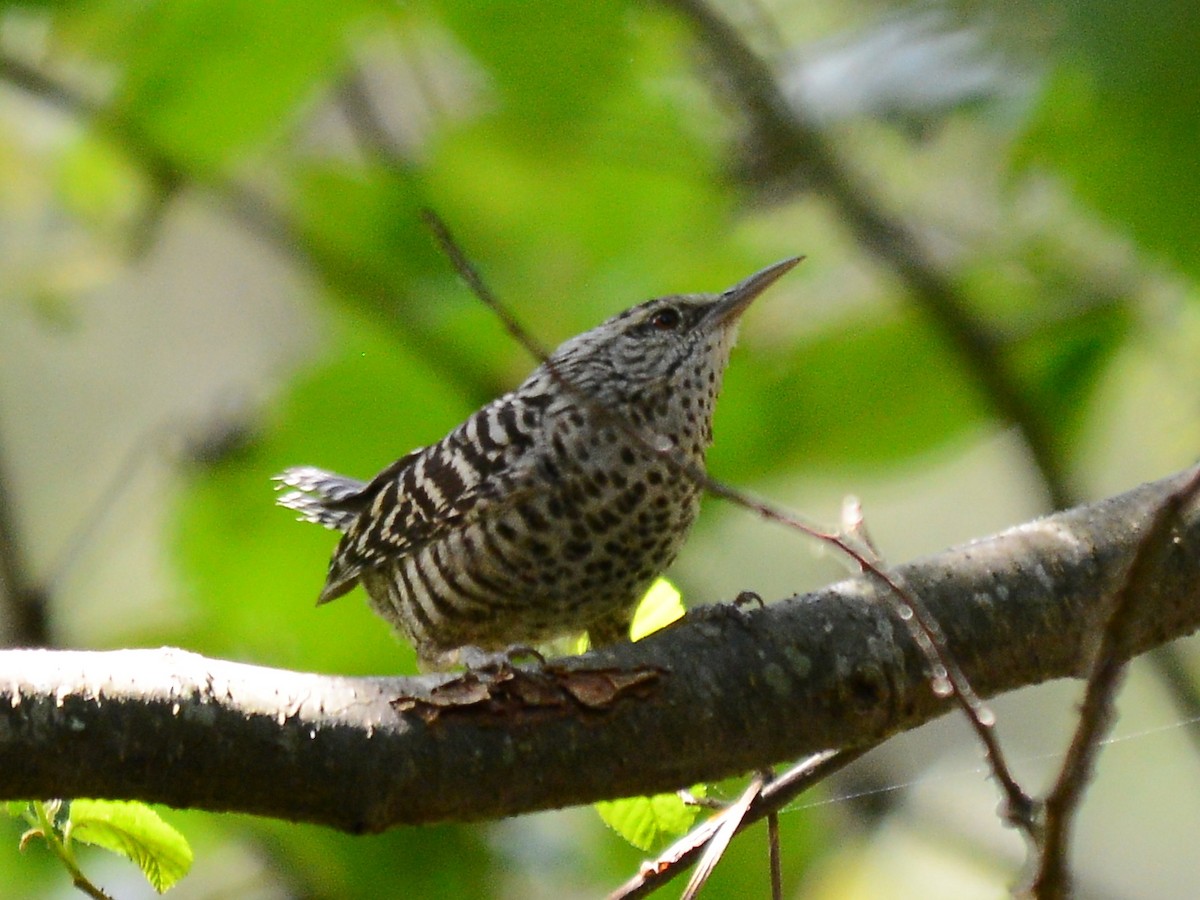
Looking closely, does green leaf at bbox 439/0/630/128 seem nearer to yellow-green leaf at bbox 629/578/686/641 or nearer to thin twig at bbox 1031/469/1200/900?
yellow-green leaf at bbox 629/578/686/641

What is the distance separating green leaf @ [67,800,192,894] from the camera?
157cm

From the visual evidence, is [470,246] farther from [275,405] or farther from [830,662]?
[830,662]

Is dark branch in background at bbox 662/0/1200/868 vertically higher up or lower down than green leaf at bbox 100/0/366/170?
lower down

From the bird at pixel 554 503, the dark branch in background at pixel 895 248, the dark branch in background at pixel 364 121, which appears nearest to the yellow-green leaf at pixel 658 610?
the bird at pixel 554 503

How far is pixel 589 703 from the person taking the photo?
1.58 metres

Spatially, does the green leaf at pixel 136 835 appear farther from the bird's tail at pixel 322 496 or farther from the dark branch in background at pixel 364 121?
the dark branch in background at pixel 364 121

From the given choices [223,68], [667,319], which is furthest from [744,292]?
[223,68]

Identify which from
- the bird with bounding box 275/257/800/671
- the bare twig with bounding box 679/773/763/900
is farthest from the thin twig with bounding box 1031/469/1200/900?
the bird with bounding box 275/257/800/671

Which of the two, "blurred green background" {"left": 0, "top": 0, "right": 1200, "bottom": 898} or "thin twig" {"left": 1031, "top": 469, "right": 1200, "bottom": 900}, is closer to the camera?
"thin twig" {"left": 1031, "top": 469, "right": 1200, "bottom": 900}

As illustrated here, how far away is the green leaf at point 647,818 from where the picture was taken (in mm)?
1843

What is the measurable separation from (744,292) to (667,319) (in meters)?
0.19

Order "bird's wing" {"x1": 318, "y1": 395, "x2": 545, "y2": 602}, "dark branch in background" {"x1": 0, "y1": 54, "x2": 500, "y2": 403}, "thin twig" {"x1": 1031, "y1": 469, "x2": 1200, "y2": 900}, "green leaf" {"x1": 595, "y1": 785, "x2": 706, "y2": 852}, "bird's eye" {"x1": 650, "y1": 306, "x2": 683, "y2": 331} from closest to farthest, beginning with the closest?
1. "thin twig" {"x1": 1031, "y1": 469, "x2": 1200, "y2": 900}
2. "green leaf" {"x1": 595, "y1": 785, "x2": 706, "y2": 852}
3. "bird's wing" {"x1": 318, "y1": 395, "x2": 545, "y2": 602}
4. "bird's eye" {"x1": 650, "y1": 306, "x2": 683, "y2": 331}
5. "dark branch in background" {"x1": 0, "y1": 54, "x2": 500, "y2": 403}

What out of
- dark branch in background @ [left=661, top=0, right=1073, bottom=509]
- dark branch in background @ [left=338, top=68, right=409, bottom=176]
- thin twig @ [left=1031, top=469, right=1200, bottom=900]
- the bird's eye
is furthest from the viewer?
dark branch in background @ [left=338, top=68, right=409, bottom=176]

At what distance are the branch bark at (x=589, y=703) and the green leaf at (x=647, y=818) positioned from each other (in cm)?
24
